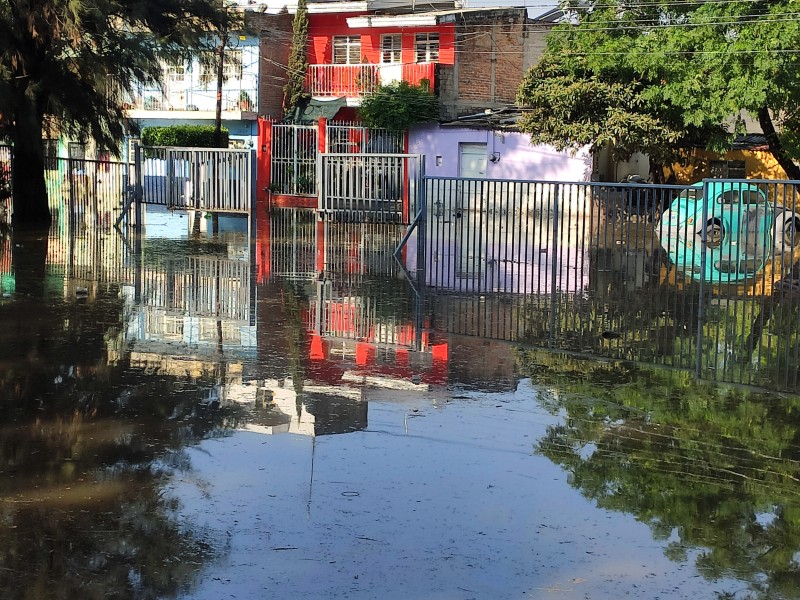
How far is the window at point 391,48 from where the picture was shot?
149 feet

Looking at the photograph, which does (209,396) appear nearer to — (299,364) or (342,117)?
(299,364)

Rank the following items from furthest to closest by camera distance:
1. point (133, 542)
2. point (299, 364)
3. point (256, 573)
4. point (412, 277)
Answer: point (412, 277)
point (299, 364)
point (133, 542)
point (256, 573)

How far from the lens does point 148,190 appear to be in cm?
2444

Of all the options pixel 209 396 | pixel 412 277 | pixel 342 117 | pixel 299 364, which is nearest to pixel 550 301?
pixel 412 277

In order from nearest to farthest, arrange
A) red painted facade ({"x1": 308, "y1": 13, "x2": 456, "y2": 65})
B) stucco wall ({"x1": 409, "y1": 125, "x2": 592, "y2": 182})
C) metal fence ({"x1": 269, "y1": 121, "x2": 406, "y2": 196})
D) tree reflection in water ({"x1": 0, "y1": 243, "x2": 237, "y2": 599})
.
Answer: tree reflection in water ({"x1": 0, "y1": 243, "x2": 237, "y2": 599}), stucco wall ({"x1": 409, "y1": 125, "x2": 592, "y2": 182}), metal fence ({"x1": 269, "y1": 121, "x2": 406, "y2": 196}), red painted facade ({"x1": 308, "y1": 13, "x2": 456, "y2": 65})

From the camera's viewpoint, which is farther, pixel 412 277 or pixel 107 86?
pixel 107 86

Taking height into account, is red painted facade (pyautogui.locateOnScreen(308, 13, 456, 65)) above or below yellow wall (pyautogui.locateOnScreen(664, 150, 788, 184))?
above

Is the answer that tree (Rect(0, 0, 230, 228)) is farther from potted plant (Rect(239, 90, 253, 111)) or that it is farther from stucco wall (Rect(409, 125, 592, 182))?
potted plant (Rect(239, 90, 253, 111))

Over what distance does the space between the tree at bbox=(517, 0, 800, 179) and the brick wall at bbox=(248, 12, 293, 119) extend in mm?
16594

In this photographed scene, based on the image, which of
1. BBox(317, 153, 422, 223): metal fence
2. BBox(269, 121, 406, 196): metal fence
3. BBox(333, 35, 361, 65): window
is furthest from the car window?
BBox(333, 35, 361, 65): window

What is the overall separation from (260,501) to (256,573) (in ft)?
3.40

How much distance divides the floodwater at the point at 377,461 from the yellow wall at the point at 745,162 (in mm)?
27687

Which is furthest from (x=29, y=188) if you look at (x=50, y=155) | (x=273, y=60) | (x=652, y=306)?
(x=273, y=60)

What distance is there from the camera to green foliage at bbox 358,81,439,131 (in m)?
39.6
